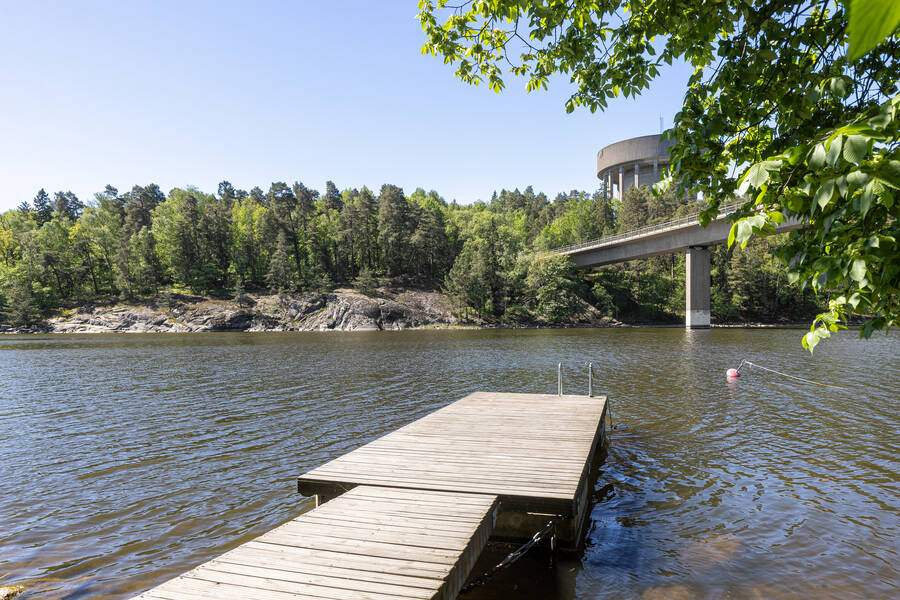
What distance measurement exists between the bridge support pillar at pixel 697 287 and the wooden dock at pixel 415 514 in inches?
2501

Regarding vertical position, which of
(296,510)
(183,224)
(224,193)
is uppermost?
(224,193)

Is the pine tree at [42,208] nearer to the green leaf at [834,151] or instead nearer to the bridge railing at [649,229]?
the bridge railing at [649,229]

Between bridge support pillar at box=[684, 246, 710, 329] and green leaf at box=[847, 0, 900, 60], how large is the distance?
74.7m

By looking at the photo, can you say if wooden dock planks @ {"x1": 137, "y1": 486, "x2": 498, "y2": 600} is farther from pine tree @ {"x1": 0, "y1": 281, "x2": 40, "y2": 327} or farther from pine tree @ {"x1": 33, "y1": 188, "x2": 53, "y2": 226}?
pine tree @ {"x1": 33, "y1": 188, "x2": 53, "y2": 226}

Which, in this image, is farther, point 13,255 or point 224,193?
point 224,193

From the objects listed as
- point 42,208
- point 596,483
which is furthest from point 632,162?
point 42,208

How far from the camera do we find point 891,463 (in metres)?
12.6

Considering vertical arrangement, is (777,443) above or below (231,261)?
below

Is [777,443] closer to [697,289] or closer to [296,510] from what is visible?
[296,510]

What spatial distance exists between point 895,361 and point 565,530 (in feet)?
115

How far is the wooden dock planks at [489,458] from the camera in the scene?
789 centimetres

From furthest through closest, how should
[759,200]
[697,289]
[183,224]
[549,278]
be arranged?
[183,224] → [549,278] → [697,289] → [759,200]

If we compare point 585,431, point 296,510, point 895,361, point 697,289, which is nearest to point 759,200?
point 585,431

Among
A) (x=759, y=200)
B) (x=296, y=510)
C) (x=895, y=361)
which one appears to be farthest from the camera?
(x=895, y=361)
